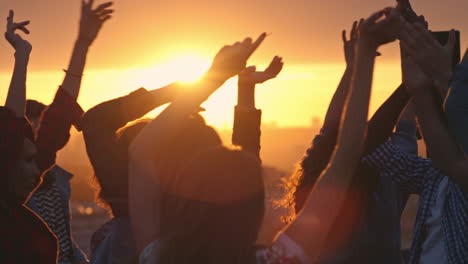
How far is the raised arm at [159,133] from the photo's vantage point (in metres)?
3.09

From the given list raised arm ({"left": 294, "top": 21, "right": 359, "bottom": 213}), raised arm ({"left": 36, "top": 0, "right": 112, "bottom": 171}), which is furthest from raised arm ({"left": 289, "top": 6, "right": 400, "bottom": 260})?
raised arm ({"left": 36, "top": 0, "right": 112, "bottom": 171})

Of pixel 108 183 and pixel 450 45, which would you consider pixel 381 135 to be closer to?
pixel 450 45

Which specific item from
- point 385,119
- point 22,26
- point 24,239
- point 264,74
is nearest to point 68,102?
point 22,26

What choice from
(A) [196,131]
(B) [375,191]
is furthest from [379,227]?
(A) [196,131]

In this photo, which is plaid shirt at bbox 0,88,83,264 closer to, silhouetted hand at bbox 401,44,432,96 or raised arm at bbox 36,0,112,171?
raised arm at bbox 36,0,112,171

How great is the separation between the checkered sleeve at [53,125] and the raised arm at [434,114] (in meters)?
2.59

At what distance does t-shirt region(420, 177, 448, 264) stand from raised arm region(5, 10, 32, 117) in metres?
2.63

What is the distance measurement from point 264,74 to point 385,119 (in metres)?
1.05

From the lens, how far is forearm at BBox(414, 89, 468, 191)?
3.54 meters

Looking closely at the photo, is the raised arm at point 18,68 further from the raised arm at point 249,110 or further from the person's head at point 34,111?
the raised arm at point 249,110

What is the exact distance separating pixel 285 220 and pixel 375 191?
2.76 ft

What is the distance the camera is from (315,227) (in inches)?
114

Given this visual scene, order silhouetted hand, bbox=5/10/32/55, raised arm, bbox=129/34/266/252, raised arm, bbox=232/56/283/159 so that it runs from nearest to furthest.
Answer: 1. raised arm, bbox=129/34/266/252
2. raised arm, bbox=232/56/283/159
3. silhouetted hand, bbox=5/10/32/55

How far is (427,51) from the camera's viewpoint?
3.50 meters
